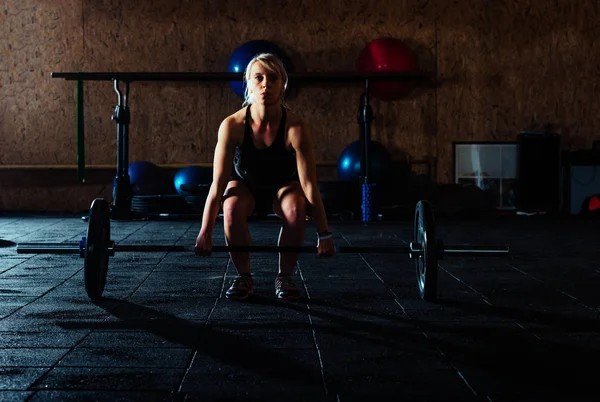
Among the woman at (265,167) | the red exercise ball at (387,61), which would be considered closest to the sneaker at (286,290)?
the woman at (265,167)

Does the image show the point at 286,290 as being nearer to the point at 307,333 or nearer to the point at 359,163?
the point at 307,333

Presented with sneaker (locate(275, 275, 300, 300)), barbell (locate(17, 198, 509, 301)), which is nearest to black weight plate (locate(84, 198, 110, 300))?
barbell (locate(17, 198, 509, 301))

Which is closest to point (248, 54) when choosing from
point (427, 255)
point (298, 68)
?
point (298, 68)

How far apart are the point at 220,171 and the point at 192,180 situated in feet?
12.3

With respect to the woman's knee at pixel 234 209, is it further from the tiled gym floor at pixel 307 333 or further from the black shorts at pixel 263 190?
the tiled gym floor at pixel 307 333

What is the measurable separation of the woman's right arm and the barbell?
100 mm

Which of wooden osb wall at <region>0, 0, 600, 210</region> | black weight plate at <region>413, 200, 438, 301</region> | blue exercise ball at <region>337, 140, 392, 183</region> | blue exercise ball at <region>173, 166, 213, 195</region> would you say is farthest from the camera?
wooden osb wall at <region>0, 0, 600, 210</region>

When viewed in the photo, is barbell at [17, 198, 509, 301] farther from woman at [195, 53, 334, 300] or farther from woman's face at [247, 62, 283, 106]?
woman's face at [247, 62, 283, 106]

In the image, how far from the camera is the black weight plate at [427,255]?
229 cm

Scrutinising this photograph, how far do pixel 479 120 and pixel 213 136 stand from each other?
8.23 ft

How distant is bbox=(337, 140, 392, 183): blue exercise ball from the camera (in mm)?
6090

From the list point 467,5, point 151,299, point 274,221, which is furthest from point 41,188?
point 151,299

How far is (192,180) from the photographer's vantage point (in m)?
6.08

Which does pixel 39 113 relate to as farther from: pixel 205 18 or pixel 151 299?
pixel 151 299
